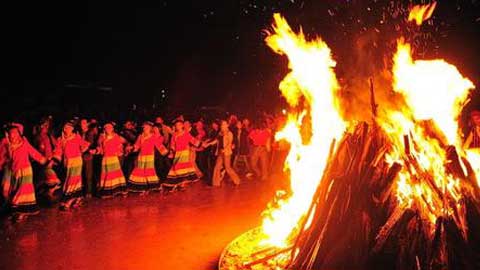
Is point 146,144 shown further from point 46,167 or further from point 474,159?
point 474,159

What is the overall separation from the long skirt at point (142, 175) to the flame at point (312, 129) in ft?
16.7

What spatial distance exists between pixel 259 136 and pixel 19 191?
7092 millimetres

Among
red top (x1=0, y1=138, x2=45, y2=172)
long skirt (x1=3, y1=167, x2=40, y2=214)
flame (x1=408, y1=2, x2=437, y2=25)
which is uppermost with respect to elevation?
flame (x1=408, y1=2, x2=437, y2=25)

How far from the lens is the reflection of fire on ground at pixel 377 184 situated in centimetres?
493

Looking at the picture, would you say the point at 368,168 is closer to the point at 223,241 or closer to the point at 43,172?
the point at 223,241

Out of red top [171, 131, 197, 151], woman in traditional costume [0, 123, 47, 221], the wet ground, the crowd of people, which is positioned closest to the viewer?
the wet ground

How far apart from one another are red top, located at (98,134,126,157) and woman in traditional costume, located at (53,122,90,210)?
81cm

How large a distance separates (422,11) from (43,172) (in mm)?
8977

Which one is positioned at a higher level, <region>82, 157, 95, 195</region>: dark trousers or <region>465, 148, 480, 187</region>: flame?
<region>465, 148, 480, 187</region>: flame

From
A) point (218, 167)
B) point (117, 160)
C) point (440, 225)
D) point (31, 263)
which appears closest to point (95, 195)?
point (117, 160)

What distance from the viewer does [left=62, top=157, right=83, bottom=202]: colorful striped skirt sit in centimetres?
938

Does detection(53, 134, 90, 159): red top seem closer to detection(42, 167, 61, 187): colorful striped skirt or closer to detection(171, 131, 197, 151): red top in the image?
detection(42, 167, 61, 187): colorful striped skirt

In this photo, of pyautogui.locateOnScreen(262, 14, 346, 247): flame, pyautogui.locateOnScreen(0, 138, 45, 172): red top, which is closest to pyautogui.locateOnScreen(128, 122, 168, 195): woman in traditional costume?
pyautogui.locateOnScreen(0, 138, 45, 172): red top

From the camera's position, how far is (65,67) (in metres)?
19.6
